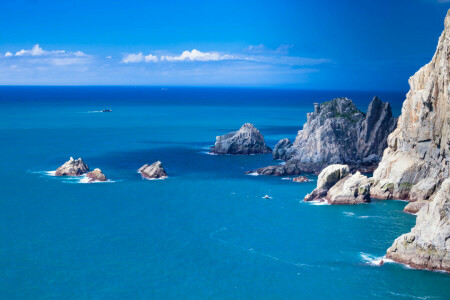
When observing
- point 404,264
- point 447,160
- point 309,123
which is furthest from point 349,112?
point 404,264

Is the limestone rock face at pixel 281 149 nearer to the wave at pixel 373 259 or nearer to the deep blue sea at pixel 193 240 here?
the deep blue sea at pixel 193 240

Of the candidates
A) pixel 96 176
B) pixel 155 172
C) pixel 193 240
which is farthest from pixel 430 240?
pixel 96 176

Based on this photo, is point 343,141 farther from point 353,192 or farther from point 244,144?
point 353,192

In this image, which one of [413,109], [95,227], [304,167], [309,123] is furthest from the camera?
[309,123]

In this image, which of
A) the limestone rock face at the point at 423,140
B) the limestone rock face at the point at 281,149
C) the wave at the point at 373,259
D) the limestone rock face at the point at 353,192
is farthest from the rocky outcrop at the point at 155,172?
the wave at the point at 373,259

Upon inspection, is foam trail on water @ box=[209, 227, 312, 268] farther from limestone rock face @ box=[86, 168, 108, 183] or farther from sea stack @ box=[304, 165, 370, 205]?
limestone rock face @ box=[86, 168, 108, 183]

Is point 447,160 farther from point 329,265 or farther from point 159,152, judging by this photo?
point 159,152

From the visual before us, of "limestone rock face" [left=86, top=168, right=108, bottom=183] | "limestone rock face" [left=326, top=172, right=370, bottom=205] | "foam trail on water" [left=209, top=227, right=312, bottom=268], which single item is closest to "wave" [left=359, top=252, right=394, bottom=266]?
"foam trail on water" [left=209, top=227, right=312, bottom=268]
